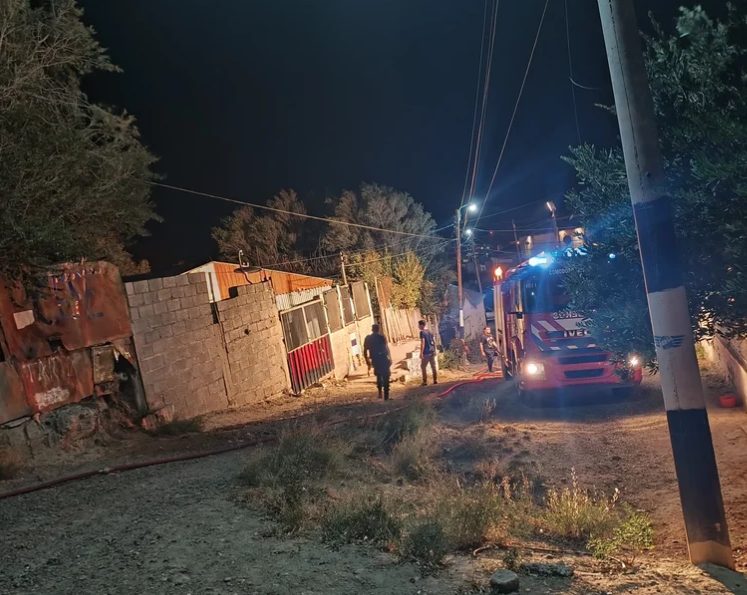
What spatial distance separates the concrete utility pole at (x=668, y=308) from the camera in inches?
167

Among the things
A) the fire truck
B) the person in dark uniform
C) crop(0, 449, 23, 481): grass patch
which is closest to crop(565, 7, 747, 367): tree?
the fire truck

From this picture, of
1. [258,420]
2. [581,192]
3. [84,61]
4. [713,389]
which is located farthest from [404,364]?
[581,192]

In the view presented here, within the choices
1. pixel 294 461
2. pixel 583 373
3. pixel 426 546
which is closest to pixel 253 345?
pixel 583 373

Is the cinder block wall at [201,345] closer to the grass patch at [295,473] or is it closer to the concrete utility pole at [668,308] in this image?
the grass patch at [295,473]

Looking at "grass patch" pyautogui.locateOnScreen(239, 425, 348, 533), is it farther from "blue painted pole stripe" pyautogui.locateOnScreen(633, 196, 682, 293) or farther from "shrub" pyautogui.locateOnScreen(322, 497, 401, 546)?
"blue painted pole stripe" pyautogui.locateOnScreen(633, 196, 682, 293)

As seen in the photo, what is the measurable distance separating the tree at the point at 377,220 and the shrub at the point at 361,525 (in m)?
26.6

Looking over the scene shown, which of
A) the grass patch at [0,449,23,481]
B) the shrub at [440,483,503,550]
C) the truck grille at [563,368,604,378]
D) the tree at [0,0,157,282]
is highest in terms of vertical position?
the tree at [0,0,157,282]

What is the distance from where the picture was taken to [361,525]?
4.63m

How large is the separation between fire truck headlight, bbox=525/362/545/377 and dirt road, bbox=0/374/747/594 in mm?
2011

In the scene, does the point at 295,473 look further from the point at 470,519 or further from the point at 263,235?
the point at 263,235

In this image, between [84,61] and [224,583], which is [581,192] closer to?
[224,583]

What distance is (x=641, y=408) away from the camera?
9.87 m

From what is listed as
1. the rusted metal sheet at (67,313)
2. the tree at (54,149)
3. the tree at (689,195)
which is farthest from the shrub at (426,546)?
the tree at (54,149)

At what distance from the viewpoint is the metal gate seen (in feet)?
55.9
